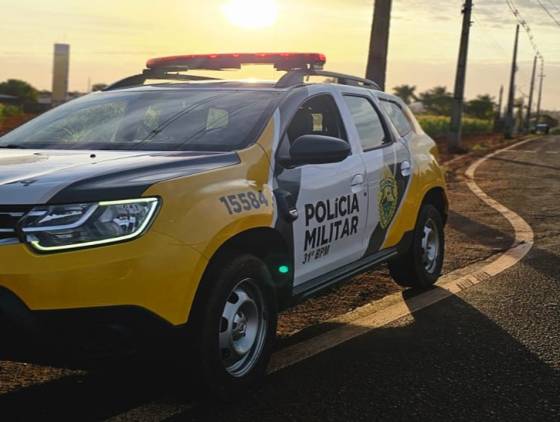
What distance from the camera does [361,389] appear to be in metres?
3.91

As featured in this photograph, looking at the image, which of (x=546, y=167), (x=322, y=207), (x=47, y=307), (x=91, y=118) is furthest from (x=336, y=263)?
(x=546, y=167)

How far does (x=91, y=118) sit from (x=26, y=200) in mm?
1758

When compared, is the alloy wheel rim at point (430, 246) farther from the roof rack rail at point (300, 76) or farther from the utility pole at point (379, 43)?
the utility pole at point (379, 43)

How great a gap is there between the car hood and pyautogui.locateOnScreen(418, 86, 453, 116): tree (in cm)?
10578

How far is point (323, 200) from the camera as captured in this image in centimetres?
443

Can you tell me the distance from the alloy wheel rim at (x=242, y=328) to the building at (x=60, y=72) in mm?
9787

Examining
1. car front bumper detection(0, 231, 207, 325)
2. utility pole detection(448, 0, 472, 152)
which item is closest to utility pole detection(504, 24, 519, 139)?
utility pole detection(448, 0, 472, 152)

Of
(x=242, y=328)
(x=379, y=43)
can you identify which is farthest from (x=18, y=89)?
(x=242, y=328)

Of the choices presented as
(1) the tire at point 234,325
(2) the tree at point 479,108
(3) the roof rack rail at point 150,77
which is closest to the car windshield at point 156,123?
(3) the roof rack rail at point 150,77

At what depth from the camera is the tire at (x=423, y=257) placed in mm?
6109

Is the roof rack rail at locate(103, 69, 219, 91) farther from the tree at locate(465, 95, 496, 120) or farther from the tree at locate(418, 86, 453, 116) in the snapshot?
the tree at locate(465, 95, 496, 120)

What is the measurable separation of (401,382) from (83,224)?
1.93 m

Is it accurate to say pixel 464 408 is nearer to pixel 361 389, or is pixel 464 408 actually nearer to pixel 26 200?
pixel 361 389

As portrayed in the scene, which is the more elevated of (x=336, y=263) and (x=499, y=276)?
(x=336, y=263)
